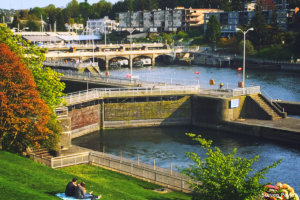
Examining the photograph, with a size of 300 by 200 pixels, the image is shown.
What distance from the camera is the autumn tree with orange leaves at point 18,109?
3309 cm

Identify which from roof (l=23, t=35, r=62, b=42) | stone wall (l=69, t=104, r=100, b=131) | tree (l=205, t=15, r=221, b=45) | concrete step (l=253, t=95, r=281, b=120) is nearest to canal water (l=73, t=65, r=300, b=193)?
stone wall (l=69, t=104, r=100, b=131)

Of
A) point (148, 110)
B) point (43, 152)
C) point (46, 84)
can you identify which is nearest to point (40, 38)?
point (148, 110)

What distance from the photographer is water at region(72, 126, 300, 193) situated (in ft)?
145

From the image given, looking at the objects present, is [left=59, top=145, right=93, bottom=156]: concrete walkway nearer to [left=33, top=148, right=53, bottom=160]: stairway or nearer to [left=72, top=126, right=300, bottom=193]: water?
[left=33, top=148, right=53, bottom=160]: stairway

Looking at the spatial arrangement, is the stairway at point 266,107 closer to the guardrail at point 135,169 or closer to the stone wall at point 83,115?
the stone wall at point 83,115

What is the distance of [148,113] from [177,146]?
10.9 m

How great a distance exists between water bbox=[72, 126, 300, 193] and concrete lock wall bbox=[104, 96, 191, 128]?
138 cm

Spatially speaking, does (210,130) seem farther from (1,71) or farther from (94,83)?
(1,71)

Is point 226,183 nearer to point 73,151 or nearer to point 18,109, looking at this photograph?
point 18,109

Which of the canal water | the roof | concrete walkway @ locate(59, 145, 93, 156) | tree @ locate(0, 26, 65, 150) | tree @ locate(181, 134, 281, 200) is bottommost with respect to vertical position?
the canal water

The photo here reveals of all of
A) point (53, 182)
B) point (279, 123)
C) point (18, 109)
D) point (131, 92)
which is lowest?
point (279, 123)

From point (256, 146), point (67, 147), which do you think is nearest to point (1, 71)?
point (67, 147)

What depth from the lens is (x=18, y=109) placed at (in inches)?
1321

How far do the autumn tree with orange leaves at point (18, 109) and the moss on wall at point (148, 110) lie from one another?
24.5 metres
